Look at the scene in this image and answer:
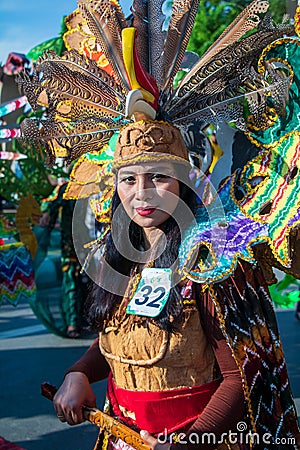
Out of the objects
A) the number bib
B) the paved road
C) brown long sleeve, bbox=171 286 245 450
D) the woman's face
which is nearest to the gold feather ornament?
the woman's face

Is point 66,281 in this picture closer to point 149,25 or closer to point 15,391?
point 15,391

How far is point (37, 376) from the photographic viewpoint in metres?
4.63

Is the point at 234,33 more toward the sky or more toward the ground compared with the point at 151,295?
more toward the sky

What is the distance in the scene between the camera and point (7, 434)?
3.60m

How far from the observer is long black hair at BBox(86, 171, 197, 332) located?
5.09 ft

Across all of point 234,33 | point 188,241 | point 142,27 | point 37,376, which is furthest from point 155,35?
point 37,376

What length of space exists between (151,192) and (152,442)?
2.34 feet

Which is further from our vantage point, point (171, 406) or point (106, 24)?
point (106, 24)

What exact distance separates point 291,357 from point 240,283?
362 cm

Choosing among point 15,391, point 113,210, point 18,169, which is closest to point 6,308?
point 18,169

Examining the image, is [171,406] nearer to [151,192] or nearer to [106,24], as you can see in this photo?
[151,192]

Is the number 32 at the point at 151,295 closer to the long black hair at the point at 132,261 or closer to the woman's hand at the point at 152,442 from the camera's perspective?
the long black hair at the point at 132,261

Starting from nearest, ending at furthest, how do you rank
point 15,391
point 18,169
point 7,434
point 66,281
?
point 7,434, point 15,391, point 66,281, point 18,169

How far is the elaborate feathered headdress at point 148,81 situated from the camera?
164 cm
